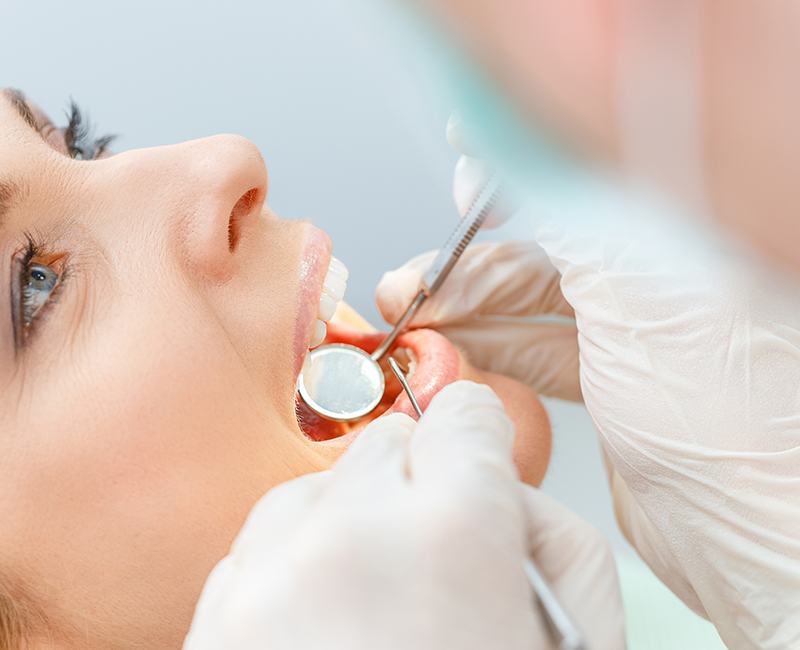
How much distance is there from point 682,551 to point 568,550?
0.39 metres

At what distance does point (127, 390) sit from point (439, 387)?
0.44 m

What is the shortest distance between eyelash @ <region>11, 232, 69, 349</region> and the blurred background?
82 cm

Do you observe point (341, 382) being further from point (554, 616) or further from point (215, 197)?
point (554, 616)

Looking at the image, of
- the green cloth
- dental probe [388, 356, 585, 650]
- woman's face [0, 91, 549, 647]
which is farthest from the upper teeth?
the green cloth

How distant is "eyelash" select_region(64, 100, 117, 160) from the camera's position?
1.01m

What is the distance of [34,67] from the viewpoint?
1562 millimetres

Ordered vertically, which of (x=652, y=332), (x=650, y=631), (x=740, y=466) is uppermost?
(x=652, y=332)

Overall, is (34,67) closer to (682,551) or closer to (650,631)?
(682,551)

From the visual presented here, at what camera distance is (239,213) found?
36.5 inches

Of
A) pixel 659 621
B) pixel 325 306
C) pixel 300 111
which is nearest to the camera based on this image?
pixel 325 306

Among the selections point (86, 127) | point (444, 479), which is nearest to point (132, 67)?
point (86, 127)

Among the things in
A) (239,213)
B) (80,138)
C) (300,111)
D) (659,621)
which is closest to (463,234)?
(239,213)

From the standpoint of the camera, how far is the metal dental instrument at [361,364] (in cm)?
115

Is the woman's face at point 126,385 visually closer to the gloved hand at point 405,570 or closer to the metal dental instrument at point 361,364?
the gloved hand at point 405,570
